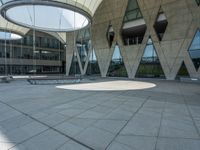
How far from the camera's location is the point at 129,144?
380cm

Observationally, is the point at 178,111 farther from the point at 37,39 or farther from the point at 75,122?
the point at 37,39

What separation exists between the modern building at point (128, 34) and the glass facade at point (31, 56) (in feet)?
47.8

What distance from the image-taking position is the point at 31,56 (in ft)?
167

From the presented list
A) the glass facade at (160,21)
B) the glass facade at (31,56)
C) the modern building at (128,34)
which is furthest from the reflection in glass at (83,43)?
the glass facade at (31,56)

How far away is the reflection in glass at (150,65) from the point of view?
80.3 ft

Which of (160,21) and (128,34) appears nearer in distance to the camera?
(160,21)

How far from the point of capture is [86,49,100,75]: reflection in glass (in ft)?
108

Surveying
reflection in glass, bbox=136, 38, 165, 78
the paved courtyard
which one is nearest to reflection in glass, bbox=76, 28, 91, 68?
reflection in glass, bbox=136, 38, 165, 78

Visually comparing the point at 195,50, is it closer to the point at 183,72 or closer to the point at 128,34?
the point at 183,72

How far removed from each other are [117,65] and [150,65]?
238 inches

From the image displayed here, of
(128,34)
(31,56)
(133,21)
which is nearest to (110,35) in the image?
(128,34)

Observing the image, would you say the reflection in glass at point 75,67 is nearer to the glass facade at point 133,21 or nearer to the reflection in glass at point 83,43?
the reflection in glass at point 83,43

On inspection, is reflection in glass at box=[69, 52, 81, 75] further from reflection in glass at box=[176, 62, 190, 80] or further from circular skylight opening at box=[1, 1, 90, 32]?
reflection in glass at box=[176, 62, 190, 80]

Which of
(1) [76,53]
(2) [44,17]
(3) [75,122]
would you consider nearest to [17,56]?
(1) [76,53]
